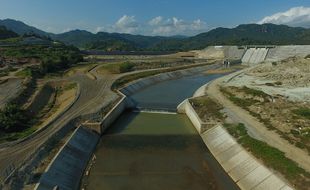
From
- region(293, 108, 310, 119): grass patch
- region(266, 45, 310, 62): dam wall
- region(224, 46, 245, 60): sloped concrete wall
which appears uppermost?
region(293, 108, 310, 119): grass patch

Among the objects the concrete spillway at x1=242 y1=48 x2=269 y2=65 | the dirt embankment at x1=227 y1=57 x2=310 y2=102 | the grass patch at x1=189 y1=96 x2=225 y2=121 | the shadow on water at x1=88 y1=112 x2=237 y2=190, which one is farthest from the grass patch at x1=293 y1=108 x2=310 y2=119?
the concrete spillway at x1=242 y1=48 x2=269 y2=65

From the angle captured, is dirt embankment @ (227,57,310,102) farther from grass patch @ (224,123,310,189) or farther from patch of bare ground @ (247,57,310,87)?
grass patch @ (224,123,310,189)

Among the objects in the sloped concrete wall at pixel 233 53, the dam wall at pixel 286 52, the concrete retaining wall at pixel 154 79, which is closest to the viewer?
the concrete retaining wall at pixel 154 79

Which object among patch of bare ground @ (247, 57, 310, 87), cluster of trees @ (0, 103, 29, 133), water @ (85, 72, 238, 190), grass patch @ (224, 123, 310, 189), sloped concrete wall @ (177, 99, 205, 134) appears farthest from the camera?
patch of bare ground @ (247, 57, 310, 87)

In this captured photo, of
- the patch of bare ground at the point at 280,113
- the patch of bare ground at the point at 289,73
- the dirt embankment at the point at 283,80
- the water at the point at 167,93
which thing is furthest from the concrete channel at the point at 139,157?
the patch of bare ground at the point at 289,73

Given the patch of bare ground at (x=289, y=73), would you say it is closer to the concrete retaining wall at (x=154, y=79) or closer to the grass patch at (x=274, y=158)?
the concrete retaining wall at (x=154, y=79)

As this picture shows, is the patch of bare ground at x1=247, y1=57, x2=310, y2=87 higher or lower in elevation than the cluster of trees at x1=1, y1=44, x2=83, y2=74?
lower
